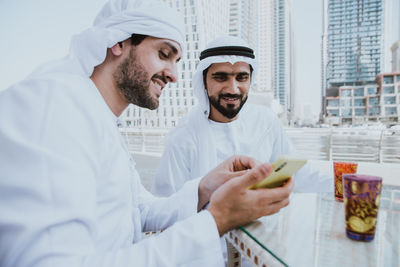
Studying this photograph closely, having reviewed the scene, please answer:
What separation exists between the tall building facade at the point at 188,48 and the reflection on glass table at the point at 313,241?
44.8 metres

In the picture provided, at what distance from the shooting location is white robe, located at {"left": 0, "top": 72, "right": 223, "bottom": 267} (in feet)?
1.63

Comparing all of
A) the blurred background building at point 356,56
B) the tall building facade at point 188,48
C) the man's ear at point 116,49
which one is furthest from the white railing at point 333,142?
the blurred background building at point 356,56

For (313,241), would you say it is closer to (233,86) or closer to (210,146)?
(210,146)

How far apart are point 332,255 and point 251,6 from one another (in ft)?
318

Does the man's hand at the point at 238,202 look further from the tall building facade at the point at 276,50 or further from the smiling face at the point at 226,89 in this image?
the tall building facade at the point at 276,50

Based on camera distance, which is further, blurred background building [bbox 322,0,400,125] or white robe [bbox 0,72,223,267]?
blurred background building [bbox 322,0,400,125]

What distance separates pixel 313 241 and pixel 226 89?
1494 millimetres

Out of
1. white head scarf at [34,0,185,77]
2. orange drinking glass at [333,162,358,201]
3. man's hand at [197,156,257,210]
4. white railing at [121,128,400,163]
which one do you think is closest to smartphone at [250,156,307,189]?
man's hand at [197,156,257,210]

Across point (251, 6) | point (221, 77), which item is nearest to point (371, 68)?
point (251, 6)

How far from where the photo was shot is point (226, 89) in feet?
6.72

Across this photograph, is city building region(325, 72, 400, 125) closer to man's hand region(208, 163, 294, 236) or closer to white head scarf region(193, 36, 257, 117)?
white head scarf region(193, 36, 257, 117)

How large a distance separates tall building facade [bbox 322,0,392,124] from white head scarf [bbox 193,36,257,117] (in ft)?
252

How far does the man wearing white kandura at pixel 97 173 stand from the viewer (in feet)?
1.69

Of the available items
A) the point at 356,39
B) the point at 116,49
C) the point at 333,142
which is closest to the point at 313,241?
the point at 116,49
